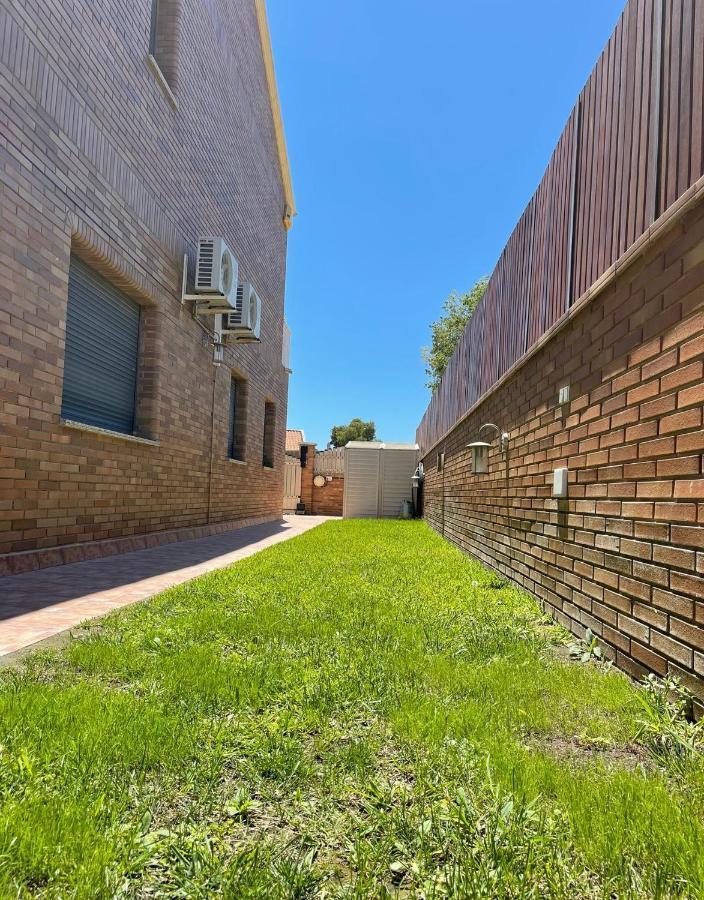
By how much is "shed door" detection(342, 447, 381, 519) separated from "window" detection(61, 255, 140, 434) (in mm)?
10906

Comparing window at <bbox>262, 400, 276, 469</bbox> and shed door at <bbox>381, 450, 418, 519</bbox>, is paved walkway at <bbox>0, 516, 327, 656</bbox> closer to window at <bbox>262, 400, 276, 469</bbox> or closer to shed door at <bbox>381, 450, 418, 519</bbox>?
window at <bbox>262, 400, 276, 469</bbox>

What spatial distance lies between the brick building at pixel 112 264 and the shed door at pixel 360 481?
6937 mm

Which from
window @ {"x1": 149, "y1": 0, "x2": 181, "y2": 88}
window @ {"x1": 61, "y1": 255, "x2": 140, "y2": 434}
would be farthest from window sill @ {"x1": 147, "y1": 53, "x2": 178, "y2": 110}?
window @ {"x1": 61, "y1": 255, "x2": 140, "y2": 434}

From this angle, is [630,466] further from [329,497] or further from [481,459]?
[329,497]

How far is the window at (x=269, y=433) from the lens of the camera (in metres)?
14.2

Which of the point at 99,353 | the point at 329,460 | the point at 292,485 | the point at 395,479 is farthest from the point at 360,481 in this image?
the point at 99,353

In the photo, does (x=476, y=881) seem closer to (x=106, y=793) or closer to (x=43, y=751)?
(x=106, y=793)

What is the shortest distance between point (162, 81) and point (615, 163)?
6.12m

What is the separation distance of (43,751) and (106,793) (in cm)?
30

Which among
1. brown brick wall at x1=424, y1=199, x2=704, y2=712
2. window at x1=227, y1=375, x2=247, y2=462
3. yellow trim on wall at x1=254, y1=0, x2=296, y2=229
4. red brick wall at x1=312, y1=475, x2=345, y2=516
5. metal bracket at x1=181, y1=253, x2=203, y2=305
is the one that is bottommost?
red brick wall at x1=312, y1=475, x2=345, y2=516

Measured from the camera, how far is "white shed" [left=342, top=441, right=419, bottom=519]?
16797 mm

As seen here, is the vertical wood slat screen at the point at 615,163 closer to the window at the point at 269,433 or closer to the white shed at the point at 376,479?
the window at the point at 269,433

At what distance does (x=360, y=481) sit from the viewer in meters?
16.9

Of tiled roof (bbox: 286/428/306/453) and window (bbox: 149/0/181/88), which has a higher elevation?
window (bbox: 149/0/181/88)
